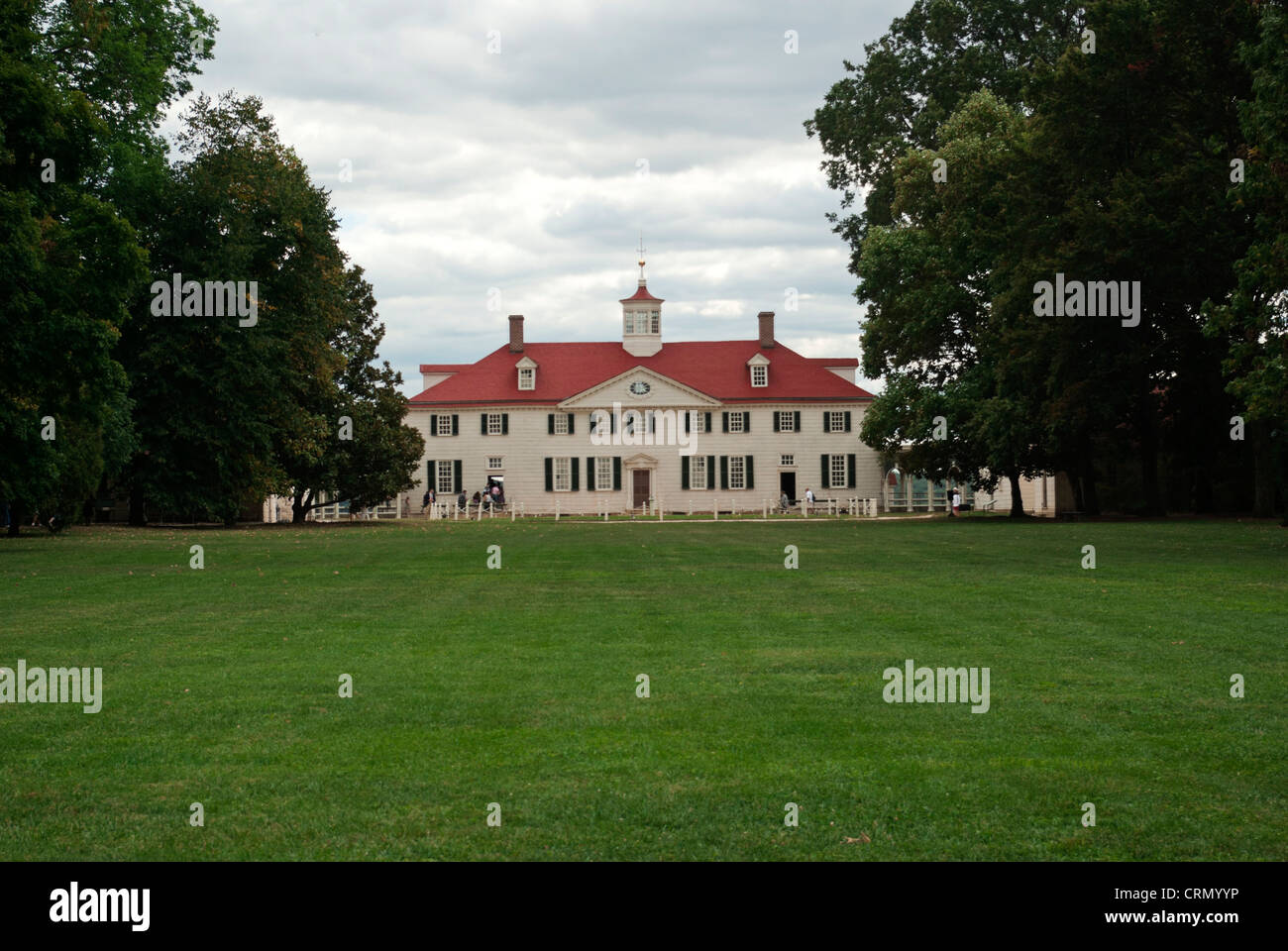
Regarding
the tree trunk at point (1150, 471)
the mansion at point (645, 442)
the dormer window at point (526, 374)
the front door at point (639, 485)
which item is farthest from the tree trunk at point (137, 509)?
the tree trunk at point (1150, 471)

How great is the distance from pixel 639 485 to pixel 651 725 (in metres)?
64.4

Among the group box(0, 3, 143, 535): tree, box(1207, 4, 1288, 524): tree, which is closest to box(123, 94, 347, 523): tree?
box(0, 3, 143, 535): tree

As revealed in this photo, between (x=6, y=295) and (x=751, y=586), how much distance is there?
1660 cm

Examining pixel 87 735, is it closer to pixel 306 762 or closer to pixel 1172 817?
pixel 306 762

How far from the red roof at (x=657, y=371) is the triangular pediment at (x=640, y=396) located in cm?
67

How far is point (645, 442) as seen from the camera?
7200 centimetres

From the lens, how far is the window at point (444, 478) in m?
73.0

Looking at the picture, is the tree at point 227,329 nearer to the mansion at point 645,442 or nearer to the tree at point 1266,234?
the mansion at point 645,442

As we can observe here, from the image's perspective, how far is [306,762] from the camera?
728 cm

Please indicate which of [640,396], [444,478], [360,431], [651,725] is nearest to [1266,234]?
[651,725]

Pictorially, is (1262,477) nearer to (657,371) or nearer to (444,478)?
(657,371)

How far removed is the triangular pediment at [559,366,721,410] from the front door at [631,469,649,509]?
12.7ft

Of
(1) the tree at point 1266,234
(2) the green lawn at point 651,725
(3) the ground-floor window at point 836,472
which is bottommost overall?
(2) the green lawn at point 651,725

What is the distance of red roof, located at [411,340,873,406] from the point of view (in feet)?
238
